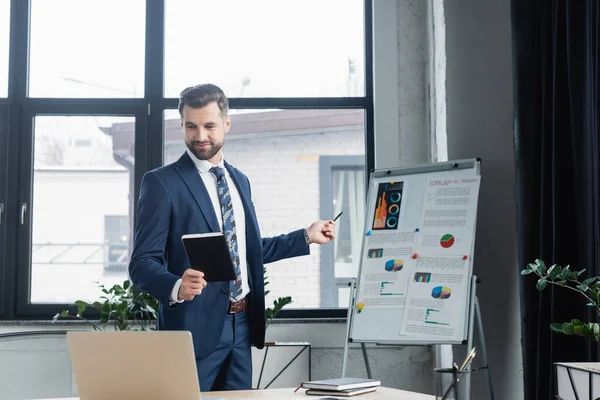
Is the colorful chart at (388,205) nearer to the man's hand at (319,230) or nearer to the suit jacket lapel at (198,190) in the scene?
the man's hand at (319,230)

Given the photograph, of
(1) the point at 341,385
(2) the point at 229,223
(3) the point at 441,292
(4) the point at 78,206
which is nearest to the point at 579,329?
(1) the point at 341,385

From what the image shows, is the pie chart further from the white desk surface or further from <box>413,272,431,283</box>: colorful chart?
the white desk surface

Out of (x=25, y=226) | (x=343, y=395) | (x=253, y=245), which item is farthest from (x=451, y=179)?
(x=25, y=226)

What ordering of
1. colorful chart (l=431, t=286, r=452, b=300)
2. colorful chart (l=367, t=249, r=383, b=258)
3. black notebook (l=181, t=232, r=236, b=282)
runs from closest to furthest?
black notebook (l=181, t=232, r=236, b=282) → colorful chart (l=431, t=286, r=452, b=300) → colorful chart (l=367, t=249, r=383, b=258)

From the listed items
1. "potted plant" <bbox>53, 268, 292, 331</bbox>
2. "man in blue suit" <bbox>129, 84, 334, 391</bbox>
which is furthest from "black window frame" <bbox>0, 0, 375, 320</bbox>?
"man in blue suit" <bbox>129, 84, 334, 391</bbox>

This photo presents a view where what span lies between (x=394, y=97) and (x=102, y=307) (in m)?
1.91

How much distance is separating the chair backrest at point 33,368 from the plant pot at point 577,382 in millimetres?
1794

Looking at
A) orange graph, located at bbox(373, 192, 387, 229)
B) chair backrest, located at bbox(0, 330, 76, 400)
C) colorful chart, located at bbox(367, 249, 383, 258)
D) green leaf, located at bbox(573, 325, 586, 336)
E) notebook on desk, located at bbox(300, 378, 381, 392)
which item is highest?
orange graph, located at bbox(373, 192, 387, 229)

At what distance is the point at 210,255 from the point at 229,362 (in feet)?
1.68

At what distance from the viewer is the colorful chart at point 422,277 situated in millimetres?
3469

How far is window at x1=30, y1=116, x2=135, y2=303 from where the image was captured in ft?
13.7

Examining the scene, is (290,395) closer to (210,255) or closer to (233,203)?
(210,255)

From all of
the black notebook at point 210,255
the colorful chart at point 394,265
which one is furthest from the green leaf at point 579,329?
the colorful chart at point 394,265

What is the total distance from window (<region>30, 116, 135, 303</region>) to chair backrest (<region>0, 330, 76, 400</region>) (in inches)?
33.2
